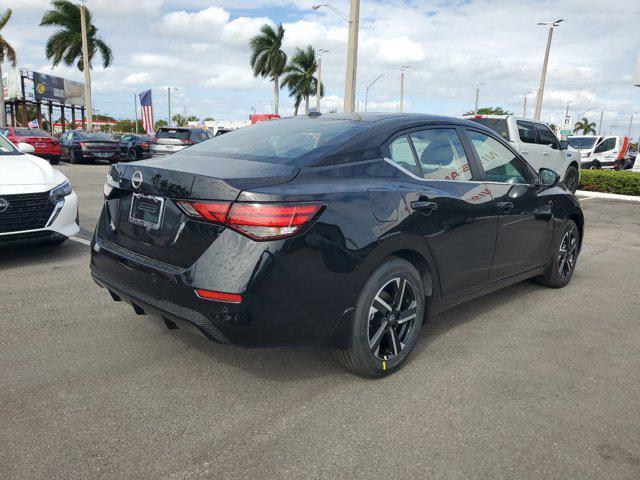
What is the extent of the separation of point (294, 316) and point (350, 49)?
1488cm

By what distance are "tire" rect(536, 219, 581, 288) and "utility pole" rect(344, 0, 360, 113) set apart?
12.1 m

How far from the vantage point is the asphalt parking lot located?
2373 millimetres

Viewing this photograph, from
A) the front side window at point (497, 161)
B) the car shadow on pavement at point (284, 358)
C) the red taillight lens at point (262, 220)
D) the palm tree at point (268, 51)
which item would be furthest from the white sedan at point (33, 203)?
the palm tree at point (268, 51)

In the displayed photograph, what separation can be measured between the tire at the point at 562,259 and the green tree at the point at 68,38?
3962 cm

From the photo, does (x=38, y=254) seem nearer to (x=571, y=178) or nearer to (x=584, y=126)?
(x=571, y=178)

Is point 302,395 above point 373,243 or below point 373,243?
below

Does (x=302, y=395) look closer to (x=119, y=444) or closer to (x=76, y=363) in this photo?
(x=119, y=444)

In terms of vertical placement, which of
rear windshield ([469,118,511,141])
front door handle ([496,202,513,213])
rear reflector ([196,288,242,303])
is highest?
rear windshield ([469,118,511,141])

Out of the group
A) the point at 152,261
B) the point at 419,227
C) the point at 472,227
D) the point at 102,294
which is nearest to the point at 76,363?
the point at 152,261

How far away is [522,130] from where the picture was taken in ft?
37.6

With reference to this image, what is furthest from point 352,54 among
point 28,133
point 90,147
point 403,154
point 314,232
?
point 314,232

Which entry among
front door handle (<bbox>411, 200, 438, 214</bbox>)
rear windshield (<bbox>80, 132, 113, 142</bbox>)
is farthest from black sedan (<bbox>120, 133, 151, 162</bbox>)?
front door handle (<bbox>411, 200, 438, 214</bbox>)

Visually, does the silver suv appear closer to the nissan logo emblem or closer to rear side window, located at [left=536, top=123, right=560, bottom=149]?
rear side window, located at [left=536, top=123, right=560, bottom=149]

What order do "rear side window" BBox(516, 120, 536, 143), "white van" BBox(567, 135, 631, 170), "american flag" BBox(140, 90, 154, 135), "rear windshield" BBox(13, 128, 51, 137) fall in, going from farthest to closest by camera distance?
"american flag" BBox(140, 90, 154, 135) → "white van" BBox(567, 135, 631, 170) → "rear windshield" BBox(13, 128, 51, 137) → "rear side window" BBox(516, 120, 536, 143)
